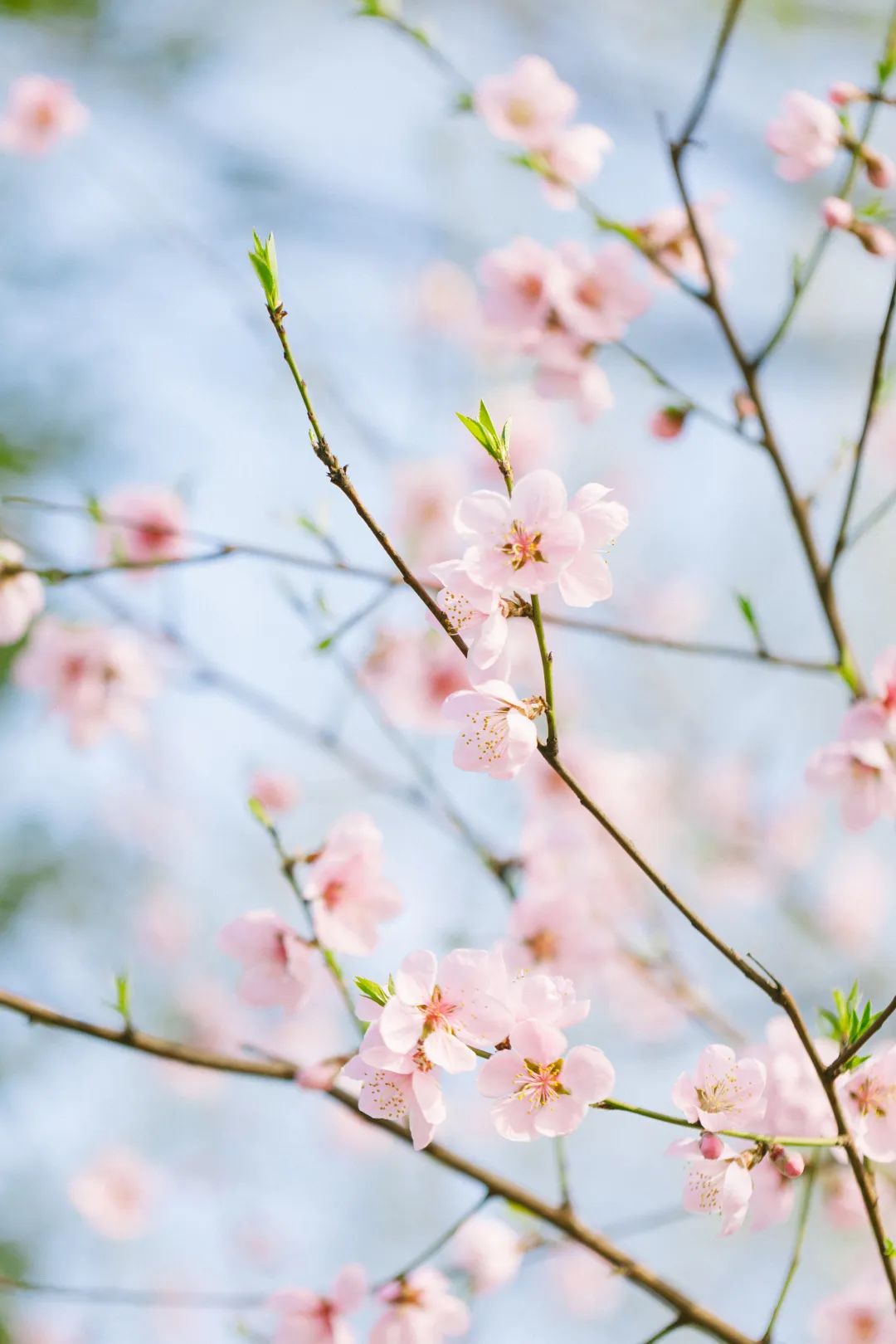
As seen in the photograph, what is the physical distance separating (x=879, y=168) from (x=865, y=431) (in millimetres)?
540

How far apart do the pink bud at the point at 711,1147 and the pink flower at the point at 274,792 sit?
1350 millimetres

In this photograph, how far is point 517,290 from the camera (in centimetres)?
195

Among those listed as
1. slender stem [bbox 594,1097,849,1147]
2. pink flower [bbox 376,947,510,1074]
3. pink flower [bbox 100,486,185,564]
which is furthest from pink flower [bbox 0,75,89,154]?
slender stem [bbox 594,1097,849,1147]

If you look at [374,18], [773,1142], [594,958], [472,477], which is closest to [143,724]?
[472,477]

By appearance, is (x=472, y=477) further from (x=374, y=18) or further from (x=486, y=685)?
(x=486, y=685)

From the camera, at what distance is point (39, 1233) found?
620 centimetres

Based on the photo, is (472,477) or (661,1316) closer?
(472,477)

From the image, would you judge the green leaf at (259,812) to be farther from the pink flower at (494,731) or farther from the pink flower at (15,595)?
the pink flower at (15,595)

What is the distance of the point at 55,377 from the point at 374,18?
5407 mm

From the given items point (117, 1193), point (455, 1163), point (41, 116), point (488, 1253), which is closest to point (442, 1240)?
point (455, 1163)

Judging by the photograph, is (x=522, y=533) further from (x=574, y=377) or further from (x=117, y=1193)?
(x=117, y=1193)

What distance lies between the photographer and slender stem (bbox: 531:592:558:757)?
0.90m

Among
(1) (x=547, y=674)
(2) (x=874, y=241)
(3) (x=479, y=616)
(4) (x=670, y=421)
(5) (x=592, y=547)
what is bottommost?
(1) (x=547, y=674)

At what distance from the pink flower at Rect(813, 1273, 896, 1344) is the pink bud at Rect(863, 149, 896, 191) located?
1792mm
